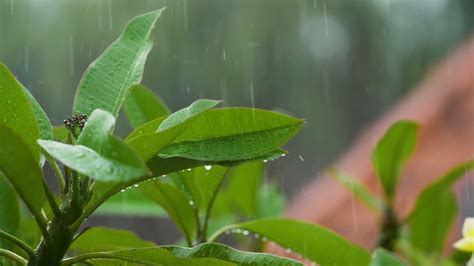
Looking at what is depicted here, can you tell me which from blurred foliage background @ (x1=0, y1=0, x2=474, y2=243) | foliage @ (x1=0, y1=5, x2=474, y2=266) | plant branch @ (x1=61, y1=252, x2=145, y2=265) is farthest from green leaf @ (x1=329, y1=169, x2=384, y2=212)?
blurred foliage background @ (x1=0, y1=0, x2=474, y2=243)

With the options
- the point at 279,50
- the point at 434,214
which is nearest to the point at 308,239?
the point at 434,214

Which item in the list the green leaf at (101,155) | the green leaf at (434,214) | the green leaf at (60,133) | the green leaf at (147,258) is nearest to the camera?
the green leaf at (101,155)

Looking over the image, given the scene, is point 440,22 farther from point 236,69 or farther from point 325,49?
point 236,69

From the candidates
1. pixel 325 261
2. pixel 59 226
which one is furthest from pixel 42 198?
pixel 325 261

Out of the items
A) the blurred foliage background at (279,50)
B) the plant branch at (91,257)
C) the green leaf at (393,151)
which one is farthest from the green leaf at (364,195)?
the blurred foliage background at (279,50)

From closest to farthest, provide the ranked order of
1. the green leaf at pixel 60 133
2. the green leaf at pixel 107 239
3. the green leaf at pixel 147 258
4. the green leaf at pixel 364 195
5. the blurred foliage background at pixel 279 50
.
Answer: the green leaf at pixel 147 258 → the green leaf at pixel 60 133 → the green leaf at pixel 107 239 → the green leaf at pixel 364 195 → the blurred foliage background at pixel 279 50

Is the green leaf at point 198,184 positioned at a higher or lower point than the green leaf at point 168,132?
lower

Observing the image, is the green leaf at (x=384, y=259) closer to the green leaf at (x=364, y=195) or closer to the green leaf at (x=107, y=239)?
the green leaf at (x=107, y=239)

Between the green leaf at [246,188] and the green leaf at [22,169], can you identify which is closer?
the green leaf at [22,169]

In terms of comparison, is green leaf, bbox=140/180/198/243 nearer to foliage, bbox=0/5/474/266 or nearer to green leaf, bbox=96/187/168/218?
foliage, bbox=0/5/474/266
